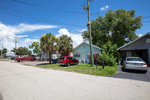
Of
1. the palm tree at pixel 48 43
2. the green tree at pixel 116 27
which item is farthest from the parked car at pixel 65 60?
the green tree at pixel 116 27

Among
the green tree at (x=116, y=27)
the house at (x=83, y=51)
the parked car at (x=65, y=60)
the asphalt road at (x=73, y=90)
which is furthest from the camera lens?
the green tree at (x=116, y=27)

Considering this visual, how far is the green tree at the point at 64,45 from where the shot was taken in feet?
72.9

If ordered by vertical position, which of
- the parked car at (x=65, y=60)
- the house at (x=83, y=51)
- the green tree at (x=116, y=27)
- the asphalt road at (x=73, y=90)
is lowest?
the asphalt road at (x=73, y=90)

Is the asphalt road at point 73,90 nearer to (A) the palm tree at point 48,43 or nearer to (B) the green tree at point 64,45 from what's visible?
(A) the palm tree at point 48,43

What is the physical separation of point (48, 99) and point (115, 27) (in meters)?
28.6

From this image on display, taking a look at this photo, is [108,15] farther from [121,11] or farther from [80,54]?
[80,54]

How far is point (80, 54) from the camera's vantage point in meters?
23.5

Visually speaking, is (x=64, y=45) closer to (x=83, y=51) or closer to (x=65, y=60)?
(x=83, y=51)

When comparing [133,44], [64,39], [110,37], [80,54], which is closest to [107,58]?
[133,44]

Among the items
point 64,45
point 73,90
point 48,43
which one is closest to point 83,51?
point 64,45

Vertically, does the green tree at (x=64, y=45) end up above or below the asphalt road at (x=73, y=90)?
above

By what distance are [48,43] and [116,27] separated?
62.8 ft

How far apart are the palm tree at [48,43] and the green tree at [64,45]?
4.06 feet

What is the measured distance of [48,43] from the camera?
20.9 m
